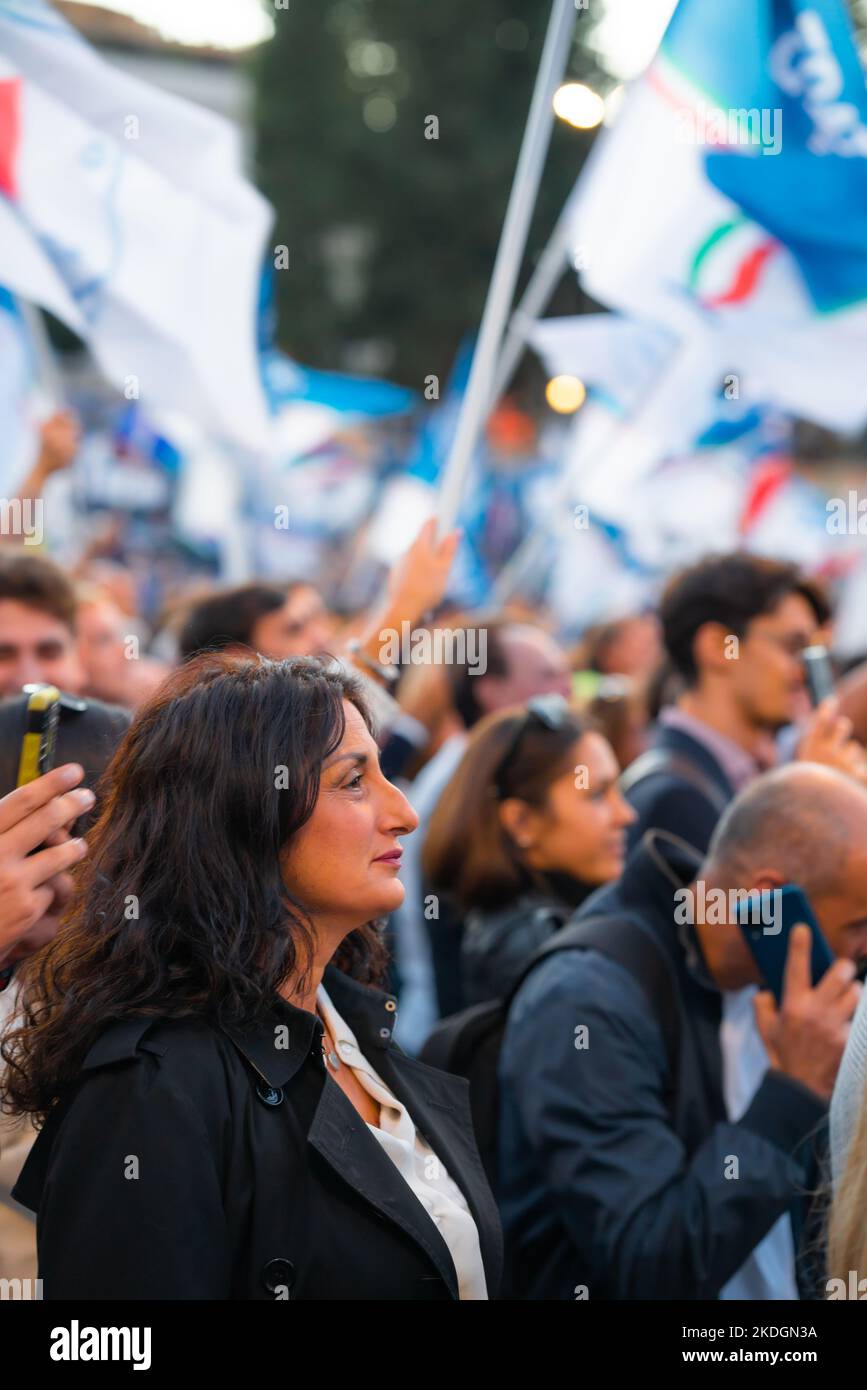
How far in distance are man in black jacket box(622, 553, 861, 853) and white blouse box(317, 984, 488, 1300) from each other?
232 centimetres

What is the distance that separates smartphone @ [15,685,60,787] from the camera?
2490mm

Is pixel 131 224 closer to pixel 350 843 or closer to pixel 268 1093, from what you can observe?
pixel 350 843

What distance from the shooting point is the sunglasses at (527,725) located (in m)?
3.97

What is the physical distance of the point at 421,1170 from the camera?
2301mm

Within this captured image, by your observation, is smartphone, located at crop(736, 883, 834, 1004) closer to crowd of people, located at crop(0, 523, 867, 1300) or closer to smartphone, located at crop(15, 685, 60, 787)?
crowd of people, located at crop(0, 523, 867, 1300)

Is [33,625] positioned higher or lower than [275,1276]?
higher

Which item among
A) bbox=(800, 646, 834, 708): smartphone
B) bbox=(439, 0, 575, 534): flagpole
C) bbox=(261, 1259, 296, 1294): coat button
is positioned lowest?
bbox=(261, 1259, 296, 1294): coat button

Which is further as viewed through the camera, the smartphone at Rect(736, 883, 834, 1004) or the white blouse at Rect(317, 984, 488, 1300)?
the smartphone at Rect(736, 883, 834, 1004)

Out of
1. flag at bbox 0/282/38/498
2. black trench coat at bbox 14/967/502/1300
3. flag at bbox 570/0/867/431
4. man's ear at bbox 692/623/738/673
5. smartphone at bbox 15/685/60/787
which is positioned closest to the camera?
black trench coat at bbox 14/967/502/1300

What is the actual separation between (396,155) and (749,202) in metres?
35.8

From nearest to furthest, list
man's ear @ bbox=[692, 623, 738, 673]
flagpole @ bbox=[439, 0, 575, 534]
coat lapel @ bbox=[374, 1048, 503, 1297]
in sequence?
coat lapel @ bbox=[374, 1048, 503, 1297] < flagpole @ bbox=[439, 0, 575, 534] < man's ear @ bbox=[692, 623, 738, 673]

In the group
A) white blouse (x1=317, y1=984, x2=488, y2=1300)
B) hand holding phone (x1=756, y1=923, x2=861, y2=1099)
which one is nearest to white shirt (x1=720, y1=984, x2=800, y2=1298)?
hand holding phone (x1=756, y1=923, x2=861, y2=1099)

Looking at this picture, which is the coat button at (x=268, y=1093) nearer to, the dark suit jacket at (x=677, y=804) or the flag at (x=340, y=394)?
the dark suit jacket at (x=677, y=804)

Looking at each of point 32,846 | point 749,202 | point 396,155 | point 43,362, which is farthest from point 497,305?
point 396,155
